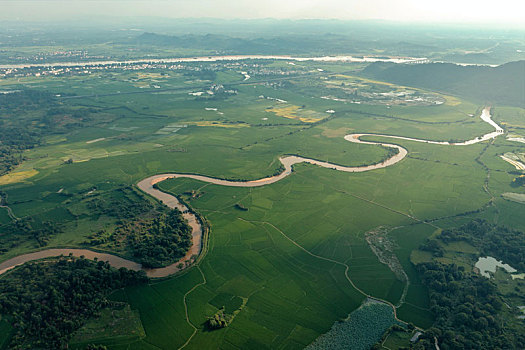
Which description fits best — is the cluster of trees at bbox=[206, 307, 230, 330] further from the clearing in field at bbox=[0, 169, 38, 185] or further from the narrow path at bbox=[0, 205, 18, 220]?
the clearing in field at bbox=[0, 169, 38, 185]

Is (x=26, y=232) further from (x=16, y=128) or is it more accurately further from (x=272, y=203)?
(x=16, y=128)

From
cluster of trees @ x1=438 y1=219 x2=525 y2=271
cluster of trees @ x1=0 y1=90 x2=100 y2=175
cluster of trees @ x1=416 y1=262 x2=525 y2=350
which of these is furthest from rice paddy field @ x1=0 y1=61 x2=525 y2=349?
cluster of trees @ x1=0 y1=90 x2=100 y2=175

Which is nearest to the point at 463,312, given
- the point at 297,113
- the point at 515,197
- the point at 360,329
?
the point at 360,329

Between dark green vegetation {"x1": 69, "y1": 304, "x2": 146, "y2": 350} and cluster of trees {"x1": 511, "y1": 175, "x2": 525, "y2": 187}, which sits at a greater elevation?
cluster of trees {"x1": 511, "y1": 175, "x2": 525, "y2": 187}

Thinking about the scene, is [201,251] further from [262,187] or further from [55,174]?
[55,174]

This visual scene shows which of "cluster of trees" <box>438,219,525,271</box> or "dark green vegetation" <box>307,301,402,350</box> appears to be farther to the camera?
"cluster of trees" <box>438,219,525,271</box>

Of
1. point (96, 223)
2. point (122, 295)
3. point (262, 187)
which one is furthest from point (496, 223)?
point (96, 223)

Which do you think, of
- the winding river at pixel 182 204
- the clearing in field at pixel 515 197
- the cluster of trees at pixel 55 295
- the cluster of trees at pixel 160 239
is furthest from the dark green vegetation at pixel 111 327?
the clearing in field at pixel 515 197

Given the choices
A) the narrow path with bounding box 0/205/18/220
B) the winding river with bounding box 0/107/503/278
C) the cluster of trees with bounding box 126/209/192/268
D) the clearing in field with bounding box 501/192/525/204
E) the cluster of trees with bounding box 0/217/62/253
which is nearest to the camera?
the winding river with bounding box 0/107/503/278

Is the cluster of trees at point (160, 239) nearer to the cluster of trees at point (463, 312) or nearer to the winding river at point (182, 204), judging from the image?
the winding river at point (182, 204)
